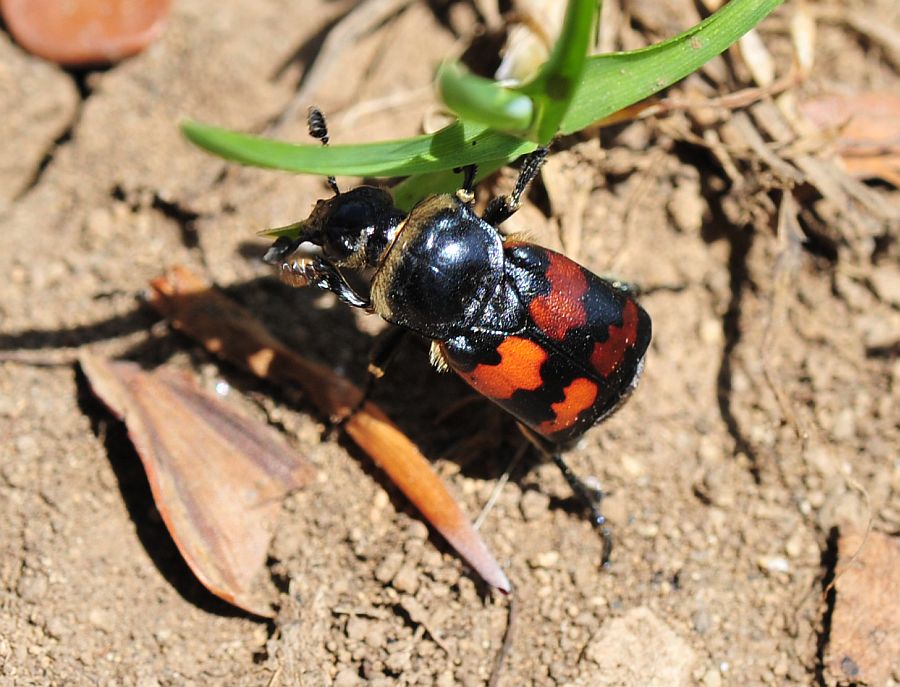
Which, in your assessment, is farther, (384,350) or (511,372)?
(384,350)

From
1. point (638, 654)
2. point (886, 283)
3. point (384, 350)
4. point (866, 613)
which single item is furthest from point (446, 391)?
point (886, 283)

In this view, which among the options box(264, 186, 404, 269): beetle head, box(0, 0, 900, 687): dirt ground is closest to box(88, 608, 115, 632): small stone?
box(0, 0, 900, 687): dirt ground

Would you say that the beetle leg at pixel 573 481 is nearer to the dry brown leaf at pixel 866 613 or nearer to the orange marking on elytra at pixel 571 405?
the orange marking on elytra at pixel 571 405

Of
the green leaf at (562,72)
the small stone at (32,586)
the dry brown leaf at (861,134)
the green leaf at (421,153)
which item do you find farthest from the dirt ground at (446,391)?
the green leaf at (562,72)

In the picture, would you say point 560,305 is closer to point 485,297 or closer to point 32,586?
point 485,297

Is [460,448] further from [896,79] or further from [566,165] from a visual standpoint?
[896,79]
